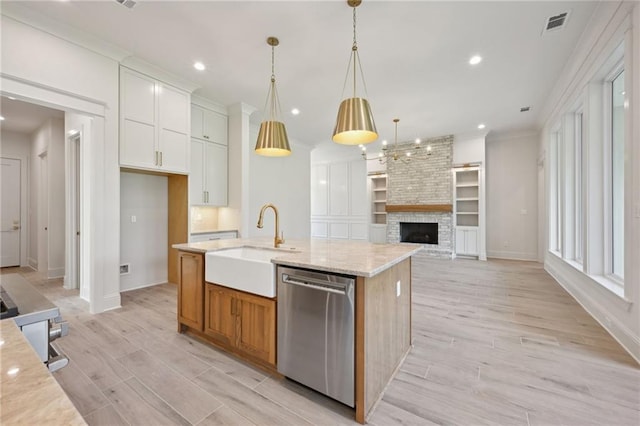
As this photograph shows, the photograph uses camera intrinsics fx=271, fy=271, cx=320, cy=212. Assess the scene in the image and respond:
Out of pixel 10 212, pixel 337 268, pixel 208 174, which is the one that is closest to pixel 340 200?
pixel 208 174

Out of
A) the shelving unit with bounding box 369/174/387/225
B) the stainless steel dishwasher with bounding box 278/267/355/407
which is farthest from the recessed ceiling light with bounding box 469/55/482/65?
the shelving unit with bounding box 369/174/387/225

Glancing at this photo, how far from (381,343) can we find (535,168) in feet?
23.4

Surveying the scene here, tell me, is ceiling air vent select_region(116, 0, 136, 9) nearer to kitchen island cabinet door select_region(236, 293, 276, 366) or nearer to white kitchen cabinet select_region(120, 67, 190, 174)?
white kitchen cabinet select_region(120, 67, 190, 174)

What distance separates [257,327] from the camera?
210 centimetres

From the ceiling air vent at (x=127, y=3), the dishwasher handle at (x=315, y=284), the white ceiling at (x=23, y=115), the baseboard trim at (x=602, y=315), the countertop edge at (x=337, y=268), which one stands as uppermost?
the ceiling air vent at (x=127, y=3)

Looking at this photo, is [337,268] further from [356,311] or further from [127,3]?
[127,3]

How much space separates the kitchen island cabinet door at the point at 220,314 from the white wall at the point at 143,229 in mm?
2540

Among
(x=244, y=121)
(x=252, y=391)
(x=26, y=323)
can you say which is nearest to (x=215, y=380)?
(x=252, y=391)

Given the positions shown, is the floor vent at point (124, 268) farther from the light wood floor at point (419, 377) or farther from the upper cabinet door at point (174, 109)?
the upper cabinet door at point (174, 109)

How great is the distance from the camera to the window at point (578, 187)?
4.00m

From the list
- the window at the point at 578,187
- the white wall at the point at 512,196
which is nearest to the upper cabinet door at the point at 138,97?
the window at the point at 578,187

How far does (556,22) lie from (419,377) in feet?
12.5

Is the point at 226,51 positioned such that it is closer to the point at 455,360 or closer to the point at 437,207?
the point at 455,360

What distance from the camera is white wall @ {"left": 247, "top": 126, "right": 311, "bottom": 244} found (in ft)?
19.2
